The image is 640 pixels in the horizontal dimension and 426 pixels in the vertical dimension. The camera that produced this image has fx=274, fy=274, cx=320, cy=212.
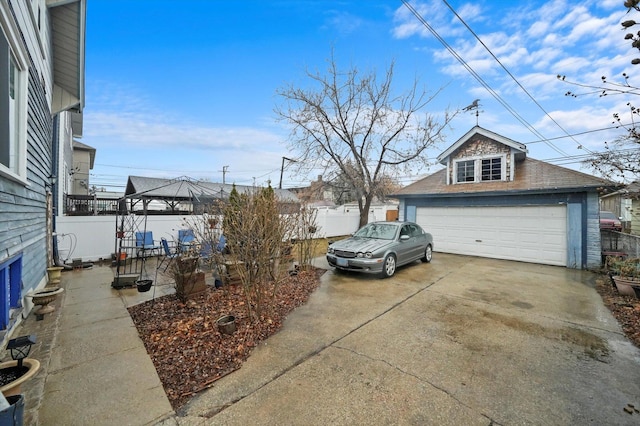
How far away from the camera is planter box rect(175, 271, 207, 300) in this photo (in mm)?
4941

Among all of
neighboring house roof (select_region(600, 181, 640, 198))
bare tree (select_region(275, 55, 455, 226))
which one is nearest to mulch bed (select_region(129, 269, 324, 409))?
neighboring house roof (select_region(600, 181, 640, 198))

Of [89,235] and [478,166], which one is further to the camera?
[478,166]

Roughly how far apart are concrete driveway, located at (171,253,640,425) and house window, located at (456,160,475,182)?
7070 millimetres

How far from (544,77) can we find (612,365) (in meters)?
7.38

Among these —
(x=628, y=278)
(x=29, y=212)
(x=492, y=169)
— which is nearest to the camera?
(x=29, y=212)

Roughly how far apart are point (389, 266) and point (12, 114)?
7365 millimetres

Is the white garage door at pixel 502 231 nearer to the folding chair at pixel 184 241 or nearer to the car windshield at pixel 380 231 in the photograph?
the car windshield at pixel 380 231

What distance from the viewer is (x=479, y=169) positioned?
11578 mm

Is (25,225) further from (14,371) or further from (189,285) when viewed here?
(14,371)

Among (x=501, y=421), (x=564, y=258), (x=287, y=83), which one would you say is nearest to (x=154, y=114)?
(x=287, y=83)

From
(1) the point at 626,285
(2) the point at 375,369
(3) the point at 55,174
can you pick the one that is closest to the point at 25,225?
(3) the point at 55,174

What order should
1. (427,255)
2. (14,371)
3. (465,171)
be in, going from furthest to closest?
1. (465,171)
2. (427,255)
3. (14,371)

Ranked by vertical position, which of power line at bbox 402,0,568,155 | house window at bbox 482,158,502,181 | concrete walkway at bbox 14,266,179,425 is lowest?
concrete walkway at bbox 14,266,179,425

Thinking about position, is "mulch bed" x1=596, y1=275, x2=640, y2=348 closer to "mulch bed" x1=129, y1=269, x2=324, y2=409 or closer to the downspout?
"mulch bed" x1=129, y1=269, x2=324, y2=409
